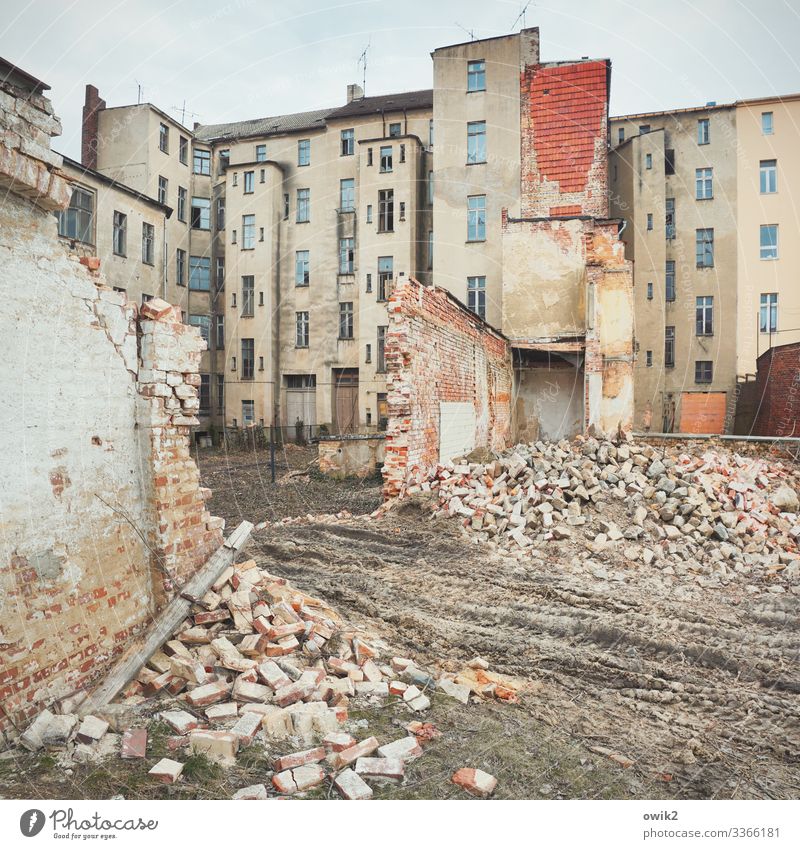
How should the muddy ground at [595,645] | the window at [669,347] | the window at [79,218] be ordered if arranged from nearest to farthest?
the muddy ground at [595,645], the window at [79,218], the window at [669,347]

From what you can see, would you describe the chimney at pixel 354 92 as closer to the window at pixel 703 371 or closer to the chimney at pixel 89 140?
the chimney at pixel 89 140

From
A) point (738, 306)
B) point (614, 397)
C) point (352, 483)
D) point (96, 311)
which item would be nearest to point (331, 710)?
point (96, 311)

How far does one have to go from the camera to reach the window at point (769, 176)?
69.2 feet

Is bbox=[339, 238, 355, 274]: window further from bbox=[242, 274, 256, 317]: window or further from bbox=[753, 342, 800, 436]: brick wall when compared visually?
bbox=[753, 342, 800, 436]: brick wall

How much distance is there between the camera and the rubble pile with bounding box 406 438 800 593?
779cm

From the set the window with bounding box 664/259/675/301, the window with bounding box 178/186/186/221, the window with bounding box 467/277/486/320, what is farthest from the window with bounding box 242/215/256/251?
the window with bounding box 664/259/675/301

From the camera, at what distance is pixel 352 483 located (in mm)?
15367

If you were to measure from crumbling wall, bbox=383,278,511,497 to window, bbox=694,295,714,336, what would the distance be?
17.1 metres

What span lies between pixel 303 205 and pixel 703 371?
69.6 feet

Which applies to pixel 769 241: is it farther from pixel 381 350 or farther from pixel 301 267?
pixel 301 267

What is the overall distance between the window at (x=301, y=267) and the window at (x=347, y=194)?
119 inches

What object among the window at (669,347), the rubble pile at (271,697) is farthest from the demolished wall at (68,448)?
the window at (669,347)

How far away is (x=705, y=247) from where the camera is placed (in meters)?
26.2

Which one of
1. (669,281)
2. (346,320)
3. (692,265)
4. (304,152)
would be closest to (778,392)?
(692,265)
